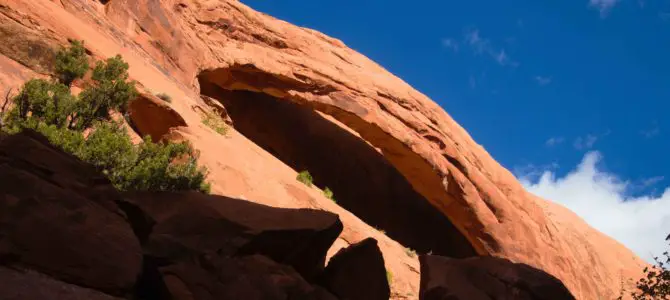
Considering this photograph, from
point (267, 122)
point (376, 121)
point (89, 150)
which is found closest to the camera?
point (89, 150)

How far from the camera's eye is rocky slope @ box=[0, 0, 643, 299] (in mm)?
14836

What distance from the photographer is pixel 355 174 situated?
31578 millimetres

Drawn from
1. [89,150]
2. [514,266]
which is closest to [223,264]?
[89,150]

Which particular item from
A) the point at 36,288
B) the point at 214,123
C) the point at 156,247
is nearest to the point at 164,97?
the point at 214,123

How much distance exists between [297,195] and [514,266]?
7.60m

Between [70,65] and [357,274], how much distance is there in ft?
29.6

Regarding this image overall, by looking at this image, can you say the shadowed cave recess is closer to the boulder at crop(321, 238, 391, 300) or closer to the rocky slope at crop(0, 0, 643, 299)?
the rocky slope at crop(0, 0, 643, 299)

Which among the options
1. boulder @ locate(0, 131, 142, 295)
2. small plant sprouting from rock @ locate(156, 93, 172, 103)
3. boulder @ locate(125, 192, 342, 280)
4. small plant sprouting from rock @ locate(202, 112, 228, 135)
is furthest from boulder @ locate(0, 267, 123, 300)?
small plant sprouting from rock @ locate(202, 112, 228, 135)

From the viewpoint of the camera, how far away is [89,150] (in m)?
10.4

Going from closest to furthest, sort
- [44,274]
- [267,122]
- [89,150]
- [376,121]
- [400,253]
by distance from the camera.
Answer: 1. [44,274]
2. [89,150]
3. [400,253]
4. [376,121]
5. [267,122]

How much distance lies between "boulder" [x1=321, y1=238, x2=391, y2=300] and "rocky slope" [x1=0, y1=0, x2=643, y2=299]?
503cm

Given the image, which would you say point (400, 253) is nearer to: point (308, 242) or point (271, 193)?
point (271, 193)

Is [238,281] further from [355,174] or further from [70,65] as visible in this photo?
[355,174]

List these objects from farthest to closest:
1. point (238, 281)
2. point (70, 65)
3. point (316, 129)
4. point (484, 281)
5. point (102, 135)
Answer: point (316, 129) < point (70, 65) < point (102, 135) < point (484, 281) < point (238, 281)
